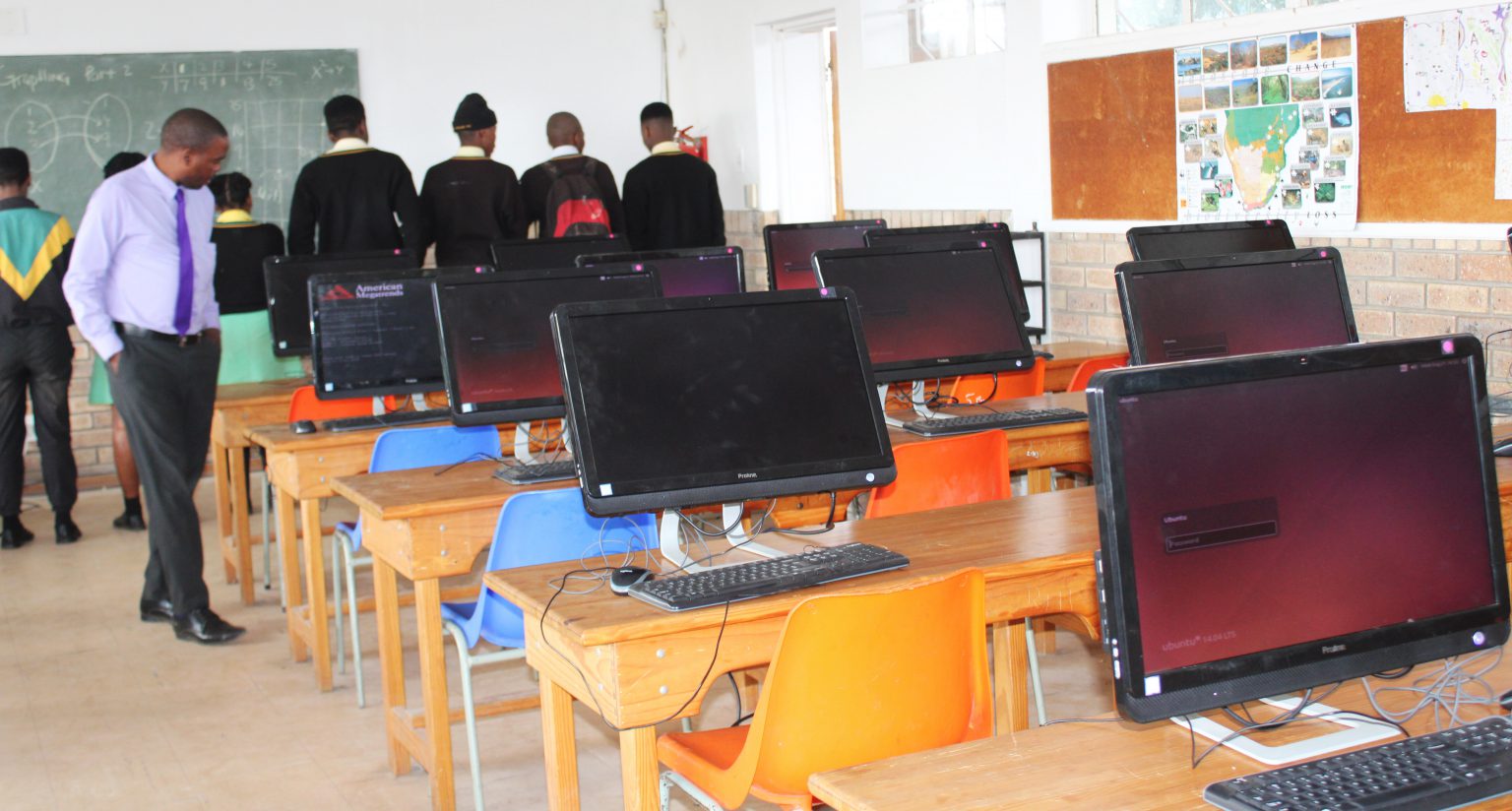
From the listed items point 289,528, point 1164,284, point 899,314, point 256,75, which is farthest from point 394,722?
point 256,75

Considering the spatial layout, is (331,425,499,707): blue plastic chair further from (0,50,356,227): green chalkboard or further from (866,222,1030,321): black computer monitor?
(0,50,356,227): green chalkboard

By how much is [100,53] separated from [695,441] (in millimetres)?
6382

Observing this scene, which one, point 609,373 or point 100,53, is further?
point 100,53

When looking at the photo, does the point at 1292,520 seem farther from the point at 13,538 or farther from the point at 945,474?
the point at 13,538

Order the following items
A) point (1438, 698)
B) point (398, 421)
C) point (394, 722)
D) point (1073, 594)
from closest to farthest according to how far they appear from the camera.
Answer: point (1438, 698), point (1073, 594), point (394, 722), point (398, 421)

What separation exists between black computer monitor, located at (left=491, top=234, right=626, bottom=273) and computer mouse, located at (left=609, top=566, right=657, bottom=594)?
10.9 feet

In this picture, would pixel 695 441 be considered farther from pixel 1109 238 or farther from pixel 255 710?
pixel 1109 238

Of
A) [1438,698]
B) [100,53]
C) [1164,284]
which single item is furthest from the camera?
[100,53]

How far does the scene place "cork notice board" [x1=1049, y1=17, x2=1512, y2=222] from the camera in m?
4.49

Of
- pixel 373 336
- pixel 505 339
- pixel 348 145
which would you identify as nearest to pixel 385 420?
pixel 373 336

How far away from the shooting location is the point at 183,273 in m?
4.60

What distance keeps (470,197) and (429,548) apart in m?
4.03

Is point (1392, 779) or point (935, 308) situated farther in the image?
point (935, 308)

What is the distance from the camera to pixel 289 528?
187 inches
